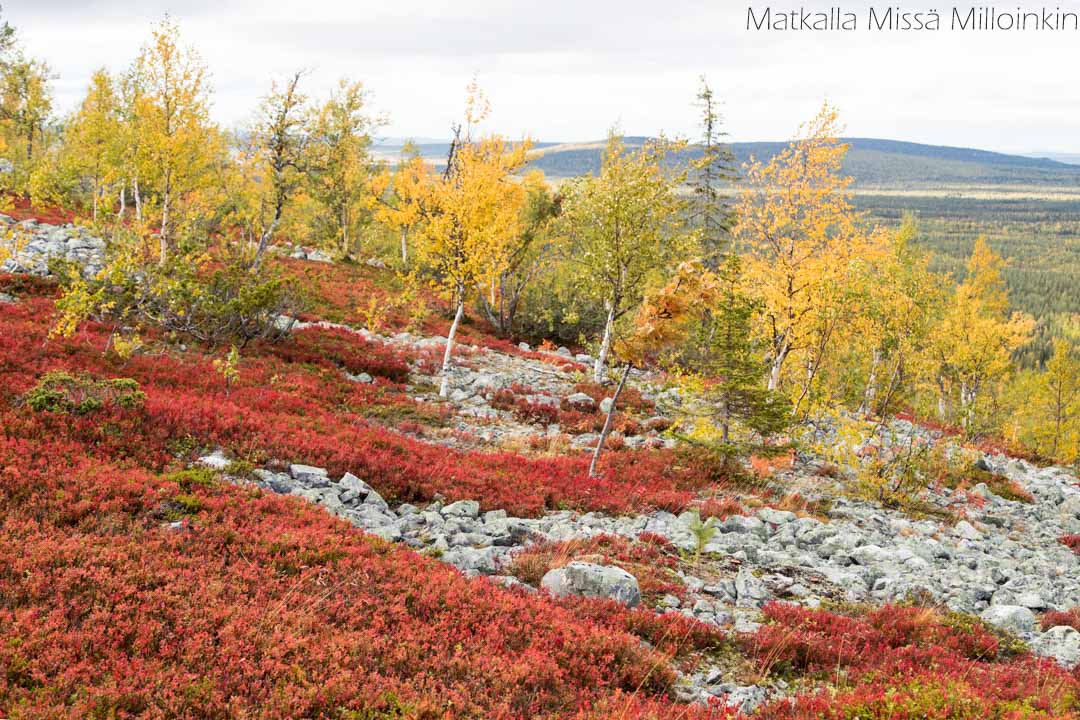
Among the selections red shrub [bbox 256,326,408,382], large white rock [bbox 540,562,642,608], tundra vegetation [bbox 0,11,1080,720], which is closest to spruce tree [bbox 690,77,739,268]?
tundra vegetation [bbox 0,11,1080,720]

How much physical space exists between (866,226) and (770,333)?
6.93 metres

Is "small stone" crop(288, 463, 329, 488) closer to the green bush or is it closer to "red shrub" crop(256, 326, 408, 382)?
the green bush

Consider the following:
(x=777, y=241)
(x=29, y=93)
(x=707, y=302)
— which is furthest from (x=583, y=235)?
(x=29, y=93)

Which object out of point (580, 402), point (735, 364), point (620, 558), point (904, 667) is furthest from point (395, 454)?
point (904, 667)

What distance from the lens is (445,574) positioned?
8.47 meters

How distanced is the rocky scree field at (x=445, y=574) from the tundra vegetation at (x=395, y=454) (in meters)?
0.05

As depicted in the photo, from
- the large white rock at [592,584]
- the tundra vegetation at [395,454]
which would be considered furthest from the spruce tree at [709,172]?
the large white rock at [592,584]

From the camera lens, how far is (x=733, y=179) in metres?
31.4

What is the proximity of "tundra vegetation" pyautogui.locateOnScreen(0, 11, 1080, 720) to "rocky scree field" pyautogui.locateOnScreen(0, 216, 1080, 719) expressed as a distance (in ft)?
0.17

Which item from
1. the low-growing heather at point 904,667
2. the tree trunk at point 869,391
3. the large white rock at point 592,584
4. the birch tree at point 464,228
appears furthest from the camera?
the tree trunk at point 869,391

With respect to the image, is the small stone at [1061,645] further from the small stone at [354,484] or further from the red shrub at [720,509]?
the small stone at [354,484]

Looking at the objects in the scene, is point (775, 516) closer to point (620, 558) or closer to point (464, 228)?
point (620, 558)

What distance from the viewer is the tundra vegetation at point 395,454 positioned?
632 centimetres

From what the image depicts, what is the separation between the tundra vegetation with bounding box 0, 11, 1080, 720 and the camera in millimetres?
6324
